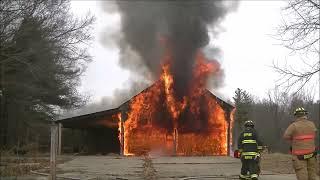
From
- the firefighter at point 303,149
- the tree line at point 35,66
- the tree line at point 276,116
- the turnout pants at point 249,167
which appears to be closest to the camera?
the firefighter at point 303,149

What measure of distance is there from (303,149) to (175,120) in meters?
18.0

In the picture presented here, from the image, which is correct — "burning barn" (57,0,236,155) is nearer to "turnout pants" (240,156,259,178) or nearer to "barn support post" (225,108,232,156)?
"barn support post" (225,108,232,156)

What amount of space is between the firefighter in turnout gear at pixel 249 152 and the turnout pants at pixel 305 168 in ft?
7.31

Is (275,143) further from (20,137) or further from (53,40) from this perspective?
(53,40)

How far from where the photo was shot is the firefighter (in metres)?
8.20

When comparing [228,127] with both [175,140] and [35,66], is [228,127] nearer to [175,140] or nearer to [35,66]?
[175,140]

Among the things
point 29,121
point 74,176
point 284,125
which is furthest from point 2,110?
point 284,125

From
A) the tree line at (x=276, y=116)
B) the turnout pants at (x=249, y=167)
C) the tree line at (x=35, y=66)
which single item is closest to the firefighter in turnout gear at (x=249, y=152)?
the turnout pants at (x=249, y=167)

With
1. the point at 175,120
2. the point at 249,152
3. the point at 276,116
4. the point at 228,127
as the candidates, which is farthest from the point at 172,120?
the point at 276,116

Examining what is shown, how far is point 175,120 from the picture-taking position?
2614cm

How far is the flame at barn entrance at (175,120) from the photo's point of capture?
2598 centimetres

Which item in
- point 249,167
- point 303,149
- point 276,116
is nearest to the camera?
point 303,149

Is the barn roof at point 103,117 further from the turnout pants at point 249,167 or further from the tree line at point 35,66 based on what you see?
the turnout pants at point 249,167

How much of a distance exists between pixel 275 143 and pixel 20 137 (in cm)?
3090
